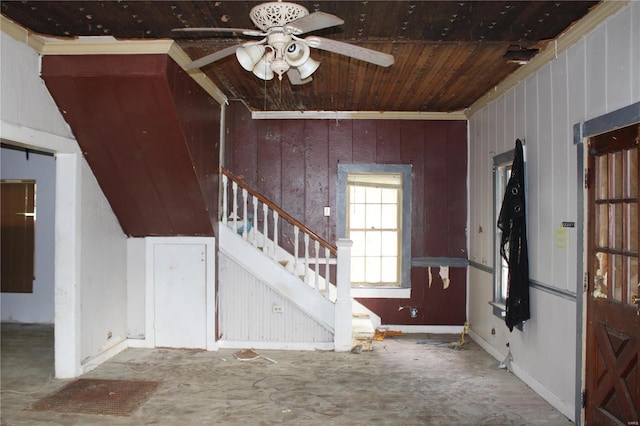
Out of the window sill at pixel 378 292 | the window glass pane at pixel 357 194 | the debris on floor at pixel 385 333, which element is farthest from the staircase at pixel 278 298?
the window glass pane at pixel 357 194

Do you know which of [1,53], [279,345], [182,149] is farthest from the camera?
[279,345]

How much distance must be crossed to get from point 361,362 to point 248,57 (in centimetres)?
341

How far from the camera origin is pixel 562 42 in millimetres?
3617

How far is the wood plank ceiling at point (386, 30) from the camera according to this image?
3.18m

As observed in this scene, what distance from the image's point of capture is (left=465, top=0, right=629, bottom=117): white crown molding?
3010 millimetres

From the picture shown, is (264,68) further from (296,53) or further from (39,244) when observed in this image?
(39,244)

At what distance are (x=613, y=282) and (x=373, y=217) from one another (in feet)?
12.0

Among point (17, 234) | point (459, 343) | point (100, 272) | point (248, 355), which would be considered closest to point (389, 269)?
point (459, 343)

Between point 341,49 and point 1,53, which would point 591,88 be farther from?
point 1,53

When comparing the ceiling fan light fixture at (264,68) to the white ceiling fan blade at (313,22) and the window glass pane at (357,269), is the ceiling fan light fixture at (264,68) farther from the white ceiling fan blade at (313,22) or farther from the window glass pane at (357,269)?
the window glass pane at (357,269)

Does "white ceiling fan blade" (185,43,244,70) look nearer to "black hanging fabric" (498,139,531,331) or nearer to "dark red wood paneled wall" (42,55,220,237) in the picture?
"dark red wood paneled wall" (42,55,220,237)

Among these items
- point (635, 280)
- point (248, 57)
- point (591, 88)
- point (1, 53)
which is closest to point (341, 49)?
point (248, 57)

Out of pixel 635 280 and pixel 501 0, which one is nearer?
pixel 635 280

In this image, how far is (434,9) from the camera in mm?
3182
